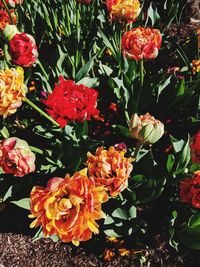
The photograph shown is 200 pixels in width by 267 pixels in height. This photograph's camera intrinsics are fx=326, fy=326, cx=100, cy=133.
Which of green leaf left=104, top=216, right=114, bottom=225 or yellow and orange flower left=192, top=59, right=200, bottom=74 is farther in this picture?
yellow and orange flower left=192, top=59, right=200, bottom=74

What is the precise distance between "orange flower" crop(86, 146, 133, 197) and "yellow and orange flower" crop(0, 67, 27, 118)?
1.08 ft

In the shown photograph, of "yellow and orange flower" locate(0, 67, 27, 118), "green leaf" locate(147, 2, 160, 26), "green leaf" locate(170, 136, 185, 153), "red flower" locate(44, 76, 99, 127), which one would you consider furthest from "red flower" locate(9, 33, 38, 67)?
"green leaf" locate(147, 2, 160, 26)

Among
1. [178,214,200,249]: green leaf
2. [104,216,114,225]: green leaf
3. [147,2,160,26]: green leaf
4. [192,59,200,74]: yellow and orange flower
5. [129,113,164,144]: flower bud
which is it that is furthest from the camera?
[147,2,160,26]: green leaf

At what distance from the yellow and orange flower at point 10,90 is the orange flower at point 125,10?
566mm

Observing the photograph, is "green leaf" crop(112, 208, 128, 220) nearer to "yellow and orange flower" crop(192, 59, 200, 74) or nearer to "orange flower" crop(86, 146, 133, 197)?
"orange flower" crop(86, 146, 133, 197)

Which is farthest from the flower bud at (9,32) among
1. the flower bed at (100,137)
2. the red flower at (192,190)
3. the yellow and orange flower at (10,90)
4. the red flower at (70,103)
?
the red flower at (192,190)

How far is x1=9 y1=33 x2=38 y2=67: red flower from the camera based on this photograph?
119 centimetres

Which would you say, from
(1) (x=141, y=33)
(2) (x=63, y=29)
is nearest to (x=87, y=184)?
(1) (x=141, y=33)

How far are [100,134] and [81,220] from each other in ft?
2.82

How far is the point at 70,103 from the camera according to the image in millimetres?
997

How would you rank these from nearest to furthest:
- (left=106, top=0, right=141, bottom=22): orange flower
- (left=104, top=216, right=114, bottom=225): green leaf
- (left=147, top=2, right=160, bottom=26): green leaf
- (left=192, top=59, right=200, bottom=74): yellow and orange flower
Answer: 1. (left=104, top=216, right=114, bottom=225): green leaf
2. (left=106, top=0, right=141, bottom=22): orange flower
3. (left=192, top=59, right=200, bottom=74): yellow and orange flower
4. (left=147, top=2, right=160, bottom=26): green leaf

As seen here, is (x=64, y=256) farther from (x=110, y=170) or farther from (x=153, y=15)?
(x=153, y=15)

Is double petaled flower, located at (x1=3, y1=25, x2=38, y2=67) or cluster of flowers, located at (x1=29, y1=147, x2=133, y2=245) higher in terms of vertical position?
double petaled flower, located at (x1=3, y1=25, x2=38, y2=67)

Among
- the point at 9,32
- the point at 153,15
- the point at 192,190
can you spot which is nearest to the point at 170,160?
the point at 192,190
